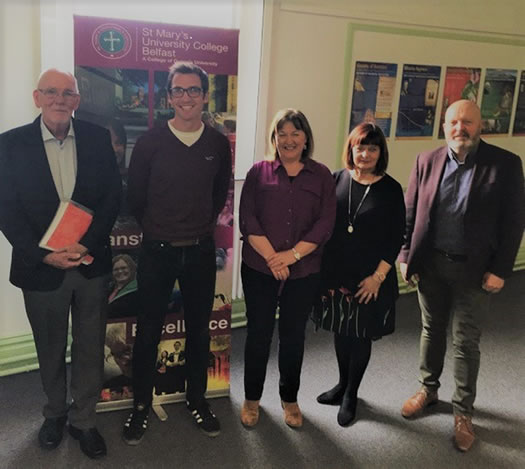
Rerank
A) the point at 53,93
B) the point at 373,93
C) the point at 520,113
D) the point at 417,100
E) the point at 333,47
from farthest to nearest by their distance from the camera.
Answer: the point at 520,113
the point at 417,100
the point at 373,93
the point at 333,47
the point at 53,93

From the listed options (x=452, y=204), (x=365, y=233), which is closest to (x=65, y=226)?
(x=365, y=233)

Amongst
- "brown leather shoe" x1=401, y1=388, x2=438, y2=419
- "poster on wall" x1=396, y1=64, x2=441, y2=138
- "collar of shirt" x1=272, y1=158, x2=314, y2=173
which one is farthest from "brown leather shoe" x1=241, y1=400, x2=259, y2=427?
"poster on wall" x1=396, y1=64, x2=441, y2=138

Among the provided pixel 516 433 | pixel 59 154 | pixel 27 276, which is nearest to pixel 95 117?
pixel 59 154

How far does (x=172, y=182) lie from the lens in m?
2.22

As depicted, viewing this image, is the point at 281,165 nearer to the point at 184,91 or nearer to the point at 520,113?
the point at 184,91

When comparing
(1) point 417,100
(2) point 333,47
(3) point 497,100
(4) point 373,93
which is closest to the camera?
(2) point 333,47

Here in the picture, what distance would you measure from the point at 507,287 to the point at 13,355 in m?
3.80

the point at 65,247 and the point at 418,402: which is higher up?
the point at 65,247

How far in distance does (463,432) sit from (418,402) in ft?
0.93

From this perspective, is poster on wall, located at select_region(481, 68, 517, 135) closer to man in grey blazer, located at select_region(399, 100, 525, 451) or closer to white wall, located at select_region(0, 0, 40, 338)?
man in grey blazer, located at select_region(399, 100, 525, 451)

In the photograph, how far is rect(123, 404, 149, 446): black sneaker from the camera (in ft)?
7.97

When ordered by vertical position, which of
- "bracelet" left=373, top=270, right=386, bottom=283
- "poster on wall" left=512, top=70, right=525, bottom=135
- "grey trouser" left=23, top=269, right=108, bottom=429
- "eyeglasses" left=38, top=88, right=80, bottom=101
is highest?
"poster on wall" left=512, top=70, right=525, bottom=135

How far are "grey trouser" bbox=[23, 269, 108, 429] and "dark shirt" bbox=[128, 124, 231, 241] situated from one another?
0.33 m

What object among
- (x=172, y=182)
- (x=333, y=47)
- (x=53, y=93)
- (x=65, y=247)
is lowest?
(x=65, y=247)
